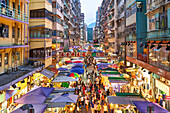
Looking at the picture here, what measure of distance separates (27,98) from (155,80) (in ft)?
45.6

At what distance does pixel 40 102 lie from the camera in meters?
11.1

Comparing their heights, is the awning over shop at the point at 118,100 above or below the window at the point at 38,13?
below

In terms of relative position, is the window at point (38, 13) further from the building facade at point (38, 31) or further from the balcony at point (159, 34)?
the balcony at point (159, 34)

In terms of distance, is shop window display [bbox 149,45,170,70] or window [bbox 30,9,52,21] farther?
window [bbox 30,9,52,21]

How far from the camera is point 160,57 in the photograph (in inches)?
569

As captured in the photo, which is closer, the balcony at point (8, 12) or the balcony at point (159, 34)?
the balcony at point (8, 12)

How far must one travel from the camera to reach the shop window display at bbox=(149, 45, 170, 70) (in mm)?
13092

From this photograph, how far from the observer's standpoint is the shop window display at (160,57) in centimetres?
1309

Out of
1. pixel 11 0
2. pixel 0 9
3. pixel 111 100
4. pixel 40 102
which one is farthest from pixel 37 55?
pixel 111 100

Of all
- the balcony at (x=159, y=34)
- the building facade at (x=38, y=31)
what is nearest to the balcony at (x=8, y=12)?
the building facade at (x=38, y=31)

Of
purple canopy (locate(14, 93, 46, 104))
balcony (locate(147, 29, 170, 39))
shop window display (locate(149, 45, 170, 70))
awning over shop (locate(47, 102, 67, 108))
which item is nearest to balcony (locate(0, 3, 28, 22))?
purple canopy (locate(14, 93, 46, 104))

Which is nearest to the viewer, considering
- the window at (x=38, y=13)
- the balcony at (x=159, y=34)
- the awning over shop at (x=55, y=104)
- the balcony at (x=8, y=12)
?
the awning over shop at (x=55, y=104)

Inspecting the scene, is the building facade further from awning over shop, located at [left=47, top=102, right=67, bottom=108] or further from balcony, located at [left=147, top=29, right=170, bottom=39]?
balcony, located at [left=147, top=29, right=170, bottom=39]

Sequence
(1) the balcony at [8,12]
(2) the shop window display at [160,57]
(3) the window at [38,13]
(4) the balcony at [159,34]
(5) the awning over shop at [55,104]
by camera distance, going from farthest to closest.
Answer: (3) the window at [38,13] < (4) the balcony at [159,34] < (1) the balcony at [8,12] < (2) the shop window display at [160,57] < (5) the awning over shop at [55,104]
